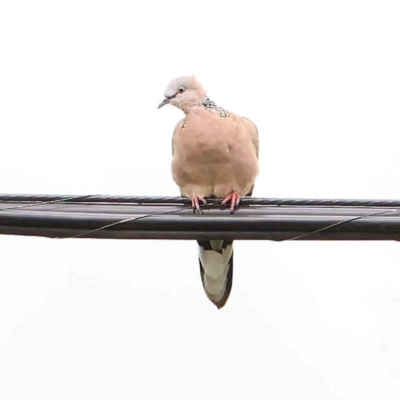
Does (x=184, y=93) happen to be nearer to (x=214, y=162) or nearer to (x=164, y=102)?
(x=164, y=102)

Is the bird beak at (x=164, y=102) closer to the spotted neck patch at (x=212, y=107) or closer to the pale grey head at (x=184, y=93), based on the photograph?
the pale grey head at (x=184, y=93)

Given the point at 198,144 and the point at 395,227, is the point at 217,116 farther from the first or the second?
the point at 395,227

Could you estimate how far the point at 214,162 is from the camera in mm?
4438

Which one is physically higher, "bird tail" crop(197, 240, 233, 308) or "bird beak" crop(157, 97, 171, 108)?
"bird beak" crop(157, 97, 171, 108)

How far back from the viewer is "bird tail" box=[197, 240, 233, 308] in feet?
15.4

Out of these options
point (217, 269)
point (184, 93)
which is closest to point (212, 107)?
point (184, 93)

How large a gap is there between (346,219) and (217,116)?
65.4 inches

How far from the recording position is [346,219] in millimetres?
2986

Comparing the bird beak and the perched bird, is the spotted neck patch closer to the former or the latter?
the perched bird

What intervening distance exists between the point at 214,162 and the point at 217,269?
62 cm

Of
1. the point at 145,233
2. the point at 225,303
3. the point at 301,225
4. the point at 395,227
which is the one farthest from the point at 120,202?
the point at 225,303

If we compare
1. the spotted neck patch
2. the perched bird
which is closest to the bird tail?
the perched bird

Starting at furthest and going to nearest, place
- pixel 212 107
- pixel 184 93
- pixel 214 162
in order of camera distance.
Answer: pixel 184 93
pixel 212 107
pixel 214 162

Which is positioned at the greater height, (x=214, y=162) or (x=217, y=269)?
(x=214, y=162)
